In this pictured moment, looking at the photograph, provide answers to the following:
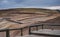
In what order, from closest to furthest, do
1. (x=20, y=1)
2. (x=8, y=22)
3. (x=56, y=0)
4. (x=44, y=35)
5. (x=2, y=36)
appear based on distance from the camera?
(x=44, y=35) → (x=56, y=0) → (x=20, y=1) → (x=2, y=36) → (x=8, y=22)

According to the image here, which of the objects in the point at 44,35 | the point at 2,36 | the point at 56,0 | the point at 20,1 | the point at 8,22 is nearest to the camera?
the point at 44,35

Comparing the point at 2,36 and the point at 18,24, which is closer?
the point at 2,36

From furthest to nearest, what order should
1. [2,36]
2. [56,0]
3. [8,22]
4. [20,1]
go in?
[8,22] < [2,36] < [20,1] < [56,0]

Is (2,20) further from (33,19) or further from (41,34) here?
(41,34)

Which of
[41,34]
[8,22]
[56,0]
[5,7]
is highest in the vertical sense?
[56,0]

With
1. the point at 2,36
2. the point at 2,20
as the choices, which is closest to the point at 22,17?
the point at 2,20

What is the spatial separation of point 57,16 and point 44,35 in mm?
1274

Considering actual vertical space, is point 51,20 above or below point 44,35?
below

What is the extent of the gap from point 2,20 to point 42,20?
0.84 m

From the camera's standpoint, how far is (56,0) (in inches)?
81.5

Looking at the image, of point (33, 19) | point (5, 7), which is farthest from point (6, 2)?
point (33, 19)

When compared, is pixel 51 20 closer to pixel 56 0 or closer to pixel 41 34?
pixel 56 0

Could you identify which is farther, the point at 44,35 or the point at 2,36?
the point at 2,36

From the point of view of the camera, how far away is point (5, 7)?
7.80 feet
